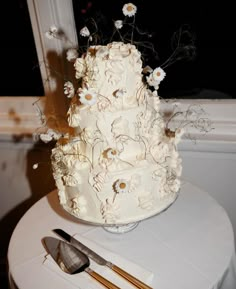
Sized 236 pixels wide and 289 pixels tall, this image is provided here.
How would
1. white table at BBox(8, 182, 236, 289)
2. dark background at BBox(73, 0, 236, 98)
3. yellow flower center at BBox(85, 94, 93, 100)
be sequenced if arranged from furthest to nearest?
dark background at BBox(73, 0, 236, 98) < white table at BBox(8, 182, 236, 289) < yellow flower center at BBox(85, 94, 93, 100)

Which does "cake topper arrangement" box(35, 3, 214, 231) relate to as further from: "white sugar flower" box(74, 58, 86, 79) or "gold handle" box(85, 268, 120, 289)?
"gold handle" box(85, 268, 120, 289)

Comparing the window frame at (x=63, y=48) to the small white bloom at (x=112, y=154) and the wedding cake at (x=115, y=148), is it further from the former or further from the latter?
the small white bloom at (x=112, y=154)

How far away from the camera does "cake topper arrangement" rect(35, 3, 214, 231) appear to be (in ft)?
3.19

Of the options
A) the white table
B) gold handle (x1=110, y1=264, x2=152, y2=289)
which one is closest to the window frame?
the white table

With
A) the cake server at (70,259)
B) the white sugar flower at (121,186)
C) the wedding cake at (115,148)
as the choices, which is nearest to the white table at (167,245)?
Answer: the cake server at (70,259)

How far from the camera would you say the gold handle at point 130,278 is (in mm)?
922

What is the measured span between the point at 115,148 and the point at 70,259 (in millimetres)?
376

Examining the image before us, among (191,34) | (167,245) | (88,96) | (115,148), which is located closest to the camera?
(88,96)

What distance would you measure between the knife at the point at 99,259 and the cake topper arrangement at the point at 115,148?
0.11 metres

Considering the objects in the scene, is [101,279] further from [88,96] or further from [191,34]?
[191,34]

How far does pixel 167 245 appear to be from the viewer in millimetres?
1106

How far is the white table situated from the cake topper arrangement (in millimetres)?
153

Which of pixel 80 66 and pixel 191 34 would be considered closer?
pixel 80 66

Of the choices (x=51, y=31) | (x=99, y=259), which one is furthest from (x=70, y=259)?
(x=51, y=31)
